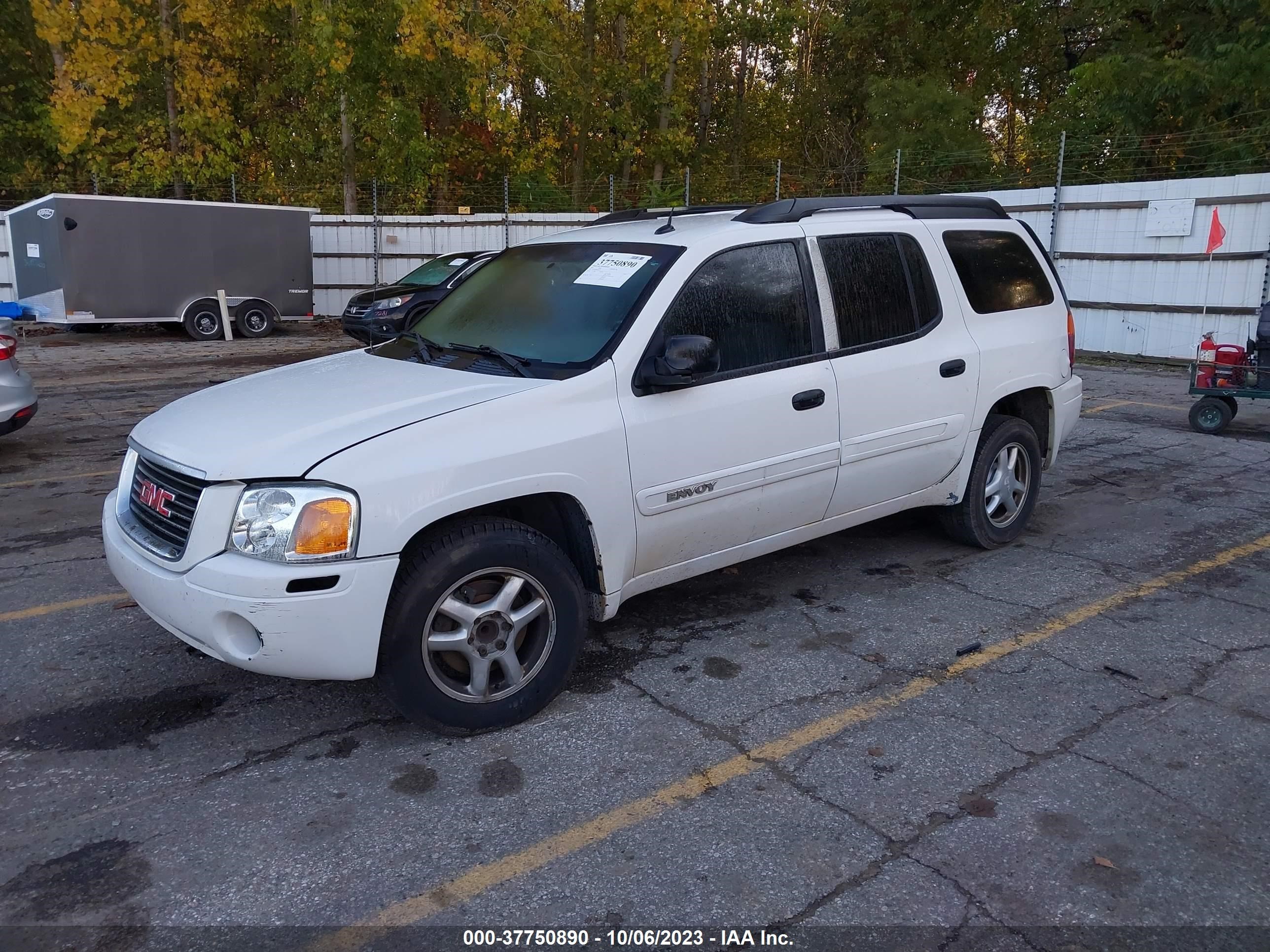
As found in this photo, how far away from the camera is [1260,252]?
12844 mm

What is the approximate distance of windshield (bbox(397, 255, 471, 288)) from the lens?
17047 mm

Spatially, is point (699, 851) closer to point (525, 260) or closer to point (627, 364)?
point (627, 364)

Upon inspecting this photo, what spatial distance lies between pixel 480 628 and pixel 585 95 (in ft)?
78.5

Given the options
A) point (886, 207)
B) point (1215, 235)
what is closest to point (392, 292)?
point (1215, 235)

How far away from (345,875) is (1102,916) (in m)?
2.11

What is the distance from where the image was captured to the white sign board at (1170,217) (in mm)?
13414

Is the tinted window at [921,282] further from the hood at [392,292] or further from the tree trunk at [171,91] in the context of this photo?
the tree trunk at [171,91]

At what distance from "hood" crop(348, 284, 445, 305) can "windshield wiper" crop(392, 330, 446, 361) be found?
11.7 meters

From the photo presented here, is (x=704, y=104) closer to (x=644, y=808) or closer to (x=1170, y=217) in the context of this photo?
(x=1170, y=217)

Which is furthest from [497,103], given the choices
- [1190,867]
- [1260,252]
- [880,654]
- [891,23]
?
[1190,867]

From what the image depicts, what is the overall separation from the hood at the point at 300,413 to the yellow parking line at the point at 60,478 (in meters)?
3.81

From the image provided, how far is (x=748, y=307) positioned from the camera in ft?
14.6

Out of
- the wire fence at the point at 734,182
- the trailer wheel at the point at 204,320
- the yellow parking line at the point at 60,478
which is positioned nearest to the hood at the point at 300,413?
the yellow parking line at the point at 60,478

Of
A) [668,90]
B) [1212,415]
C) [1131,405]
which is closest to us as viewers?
[1212,415]
